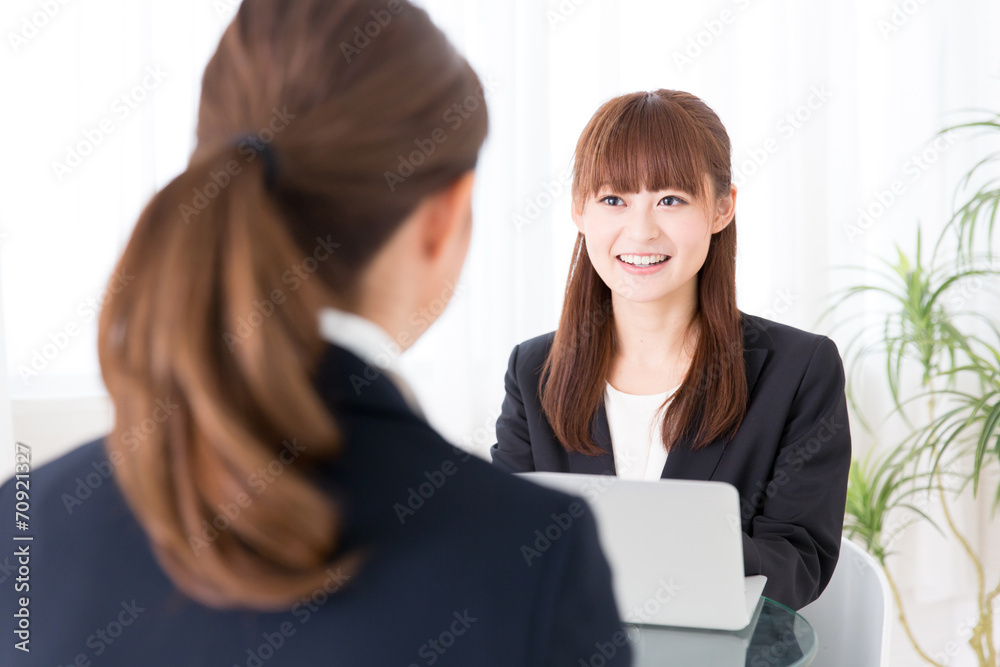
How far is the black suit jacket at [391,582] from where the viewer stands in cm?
55

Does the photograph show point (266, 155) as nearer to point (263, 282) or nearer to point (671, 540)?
point (263, 282)

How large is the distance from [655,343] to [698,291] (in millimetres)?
152

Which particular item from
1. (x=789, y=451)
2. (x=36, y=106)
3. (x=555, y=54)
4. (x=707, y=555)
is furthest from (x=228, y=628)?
(x=555, y=54)

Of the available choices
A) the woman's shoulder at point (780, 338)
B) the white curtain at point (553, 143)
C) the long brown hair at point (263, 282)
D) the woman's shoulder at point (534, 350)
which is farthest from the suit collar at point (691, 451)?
the long brown hair at point (263, 282)

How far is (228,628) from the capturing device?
568mm

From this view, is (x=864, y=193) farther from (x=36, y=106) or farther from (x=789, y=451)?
(x=36, y=106)

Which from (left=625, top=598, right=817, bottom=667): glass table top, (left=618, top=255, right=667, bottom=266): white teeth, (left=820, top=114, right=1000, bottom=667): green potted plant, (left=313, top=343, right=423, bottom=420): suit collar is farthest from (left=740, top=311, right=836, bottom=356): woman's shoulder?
(left=313, top=343, right=423, bottom=420): suit collar

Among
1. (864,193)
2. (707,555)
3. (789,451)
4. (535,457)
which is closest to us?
(707,555)

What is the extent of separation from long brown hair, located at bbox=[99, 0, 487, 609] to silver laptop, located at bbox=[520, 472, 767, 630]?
48 centimetres

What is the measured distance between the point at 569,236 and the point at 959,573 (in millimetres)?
2014

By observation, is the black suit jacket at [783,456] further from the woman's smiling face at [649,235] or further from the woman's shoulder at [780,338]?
the woman's smiling face at [649,235]

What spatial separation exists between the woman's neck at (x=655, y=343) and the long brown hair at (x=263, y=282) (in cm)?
140

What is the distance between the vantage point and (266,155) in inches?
21.2

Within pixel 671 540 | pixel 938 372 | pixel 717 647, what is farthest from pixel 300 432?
pixel 938 372
